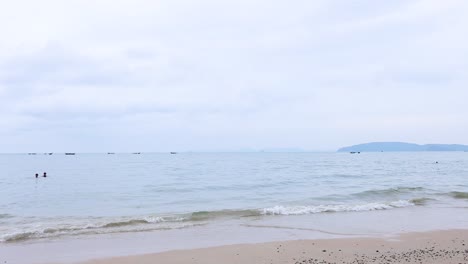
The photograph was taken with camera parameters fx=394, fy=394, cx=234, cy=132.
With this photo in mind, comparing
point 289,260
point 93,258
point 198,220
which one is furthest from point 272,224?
point 93,258

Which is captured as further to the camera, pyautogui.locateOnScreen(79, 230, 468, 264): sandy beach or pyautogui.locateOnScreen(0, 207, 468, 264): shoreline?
pyautogui.locateOnScreen(0, 207, 468, 264): shoreline

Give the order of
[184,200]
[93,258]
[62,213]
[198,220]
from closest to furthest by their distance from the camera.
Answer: [93,258] → [198,220] → [62,213] → [184,200]

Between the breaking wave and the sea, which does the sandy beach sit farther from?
the breaking wave

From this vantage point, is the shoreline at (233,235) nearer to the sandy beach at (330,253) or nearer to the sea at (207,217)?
the sea at (207,217)

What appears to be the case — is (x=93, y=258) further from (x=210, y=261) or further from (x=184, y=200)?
(x=184, y=200)

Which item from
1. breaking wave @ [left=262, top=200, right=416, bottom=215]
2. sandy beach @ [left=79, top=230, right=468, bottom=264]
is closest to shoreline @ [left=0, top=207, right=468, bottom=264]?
sandy beach @ [left=79, top=230, right=468, bottom=264]

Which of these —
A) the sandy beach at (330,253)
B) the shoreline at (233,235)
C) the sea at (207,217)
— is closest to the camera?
the sandy beach at (330,253)

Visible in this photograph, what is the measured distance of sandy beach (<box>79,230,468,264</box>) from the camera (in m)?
9.80

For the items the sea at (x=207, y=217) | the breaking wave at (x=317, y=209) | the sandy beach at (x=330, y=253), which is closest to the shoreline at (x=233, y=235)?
the sea at (x=207, y=217)

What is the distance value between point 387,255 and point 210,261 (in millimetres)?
4581

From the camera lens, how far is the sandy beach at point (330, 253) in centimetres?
980

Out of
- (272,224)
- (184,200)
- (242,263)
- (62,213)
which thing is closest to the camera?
(242,263)

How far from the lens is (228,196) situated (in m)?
26.8

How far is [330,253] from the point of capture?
34.4 feet
